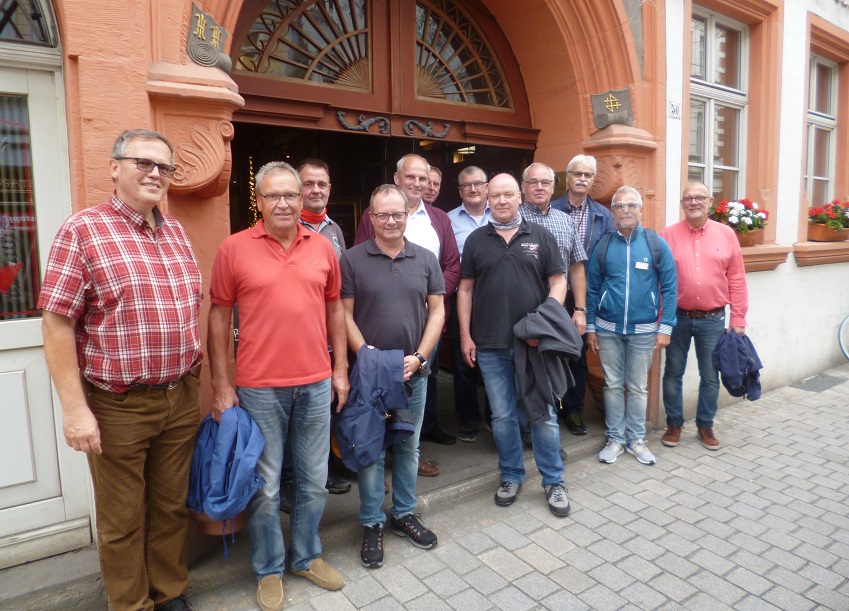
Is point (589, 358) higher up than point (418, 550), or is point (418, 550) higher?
point (589, 358)

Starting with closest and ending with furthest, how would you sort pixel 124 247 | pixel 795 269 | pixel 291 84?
pixel 124 247 → pixel 291 84 → pixel 795 269

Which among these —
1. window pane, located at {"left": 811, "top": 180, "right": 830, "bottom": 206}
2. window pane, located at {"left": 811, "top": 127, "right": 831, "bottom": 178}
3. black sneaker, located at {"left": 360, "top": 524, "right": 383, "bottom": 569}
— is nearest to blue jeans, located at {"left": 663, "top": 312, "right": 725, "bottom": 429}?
black sneaker, located at {"left": 360, "top": 524, "right": 383, "bottom": 569}

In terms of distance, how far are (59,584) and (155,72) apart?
7.45 ft

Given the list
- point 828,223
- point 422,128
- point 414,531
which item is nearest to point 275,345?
point 414,531

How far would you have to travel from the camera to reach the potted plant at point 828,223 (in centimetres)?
662

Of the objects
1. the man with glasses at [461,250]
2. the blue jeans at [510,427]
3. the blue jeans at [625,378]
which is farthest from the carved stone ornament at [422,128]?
the blue jeans at [625,378]

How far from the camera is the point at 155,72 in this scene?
2.52 metres

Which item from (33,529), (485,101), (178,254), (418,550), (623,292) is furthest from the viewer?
(485,101)

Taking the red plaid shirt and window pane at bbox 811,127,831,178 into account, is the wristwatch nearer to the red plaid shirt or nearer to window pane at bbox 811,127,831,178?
the red plaid shirt

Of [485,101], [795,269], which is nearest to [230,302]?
Answer: [485,101]

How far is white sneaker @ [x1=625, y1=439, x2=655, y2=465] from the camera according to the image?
4.11m

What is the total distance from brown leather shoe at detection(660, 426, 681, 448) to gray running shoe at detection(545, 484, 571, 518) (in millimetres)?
1418

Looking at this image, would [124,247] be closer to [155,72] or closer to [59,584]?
[155,72]

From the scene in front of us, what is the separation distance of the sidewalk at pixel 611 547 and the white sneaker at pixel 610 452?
5cm
